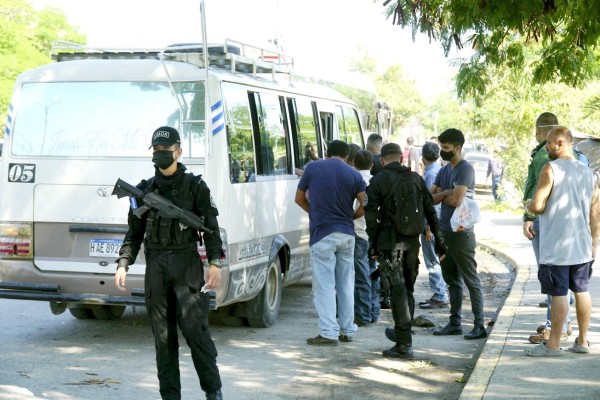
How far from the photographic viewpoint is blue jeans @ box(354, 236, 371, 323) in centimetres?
996

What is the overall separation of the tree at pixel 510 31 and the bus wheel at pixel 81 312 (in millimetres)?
4308

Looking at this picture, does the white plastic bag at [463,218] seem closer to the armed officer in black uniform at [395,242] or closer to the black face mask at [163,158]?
the armed officer in black uniform at [395,242]

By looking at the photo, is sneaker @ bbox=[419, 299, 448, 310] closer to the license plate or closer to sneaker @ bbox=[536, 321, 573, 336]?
sneaker @ bbox=[536, 321, 573, 336]

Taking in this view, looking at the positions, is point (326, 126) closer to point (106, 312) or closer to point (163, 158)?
point (106, 312)

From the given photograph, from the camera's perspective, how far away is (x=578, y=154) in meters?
8.74

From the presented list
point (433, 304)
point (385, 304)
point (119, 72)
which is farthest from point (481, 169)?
point (119, 72)

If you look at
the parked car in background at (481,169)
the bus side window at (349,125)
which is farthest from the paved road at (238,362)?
the parked car in background at (481,169)

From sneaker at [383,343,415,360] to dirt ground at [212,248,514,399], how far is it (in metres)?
0.06

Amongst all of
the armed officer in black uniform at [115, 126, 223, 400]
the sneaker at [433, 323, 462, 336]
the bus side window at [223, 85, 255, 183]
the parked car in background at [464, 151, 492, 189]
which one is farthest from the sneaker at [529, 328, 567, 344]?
the parked car in background at [464, 151, 492, 189]

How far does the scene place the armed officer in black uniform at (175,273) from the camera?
611 centimetres

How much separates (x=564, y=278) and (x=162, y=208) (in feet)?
10.2

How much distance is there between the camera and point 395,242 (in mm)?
8258

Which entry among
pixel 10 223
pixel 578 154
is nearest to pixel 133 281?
pixel 10 223

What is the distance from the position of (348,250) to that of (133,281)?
1.95m
